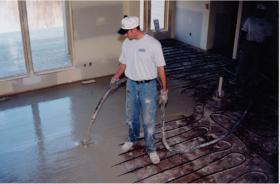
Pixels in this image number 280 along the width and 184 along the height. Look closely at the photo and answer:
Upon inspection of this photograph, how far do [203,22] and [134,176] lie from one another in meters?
4.91

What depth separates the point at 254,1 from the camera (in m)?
6.66

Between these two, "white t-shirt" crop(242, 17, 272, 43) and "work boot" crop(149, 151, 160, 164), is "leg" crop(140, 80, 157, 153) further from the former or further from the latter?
"white t-shirt" crop(242, 17, 272, 43)

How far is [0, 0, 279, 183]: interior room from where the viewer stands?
11.9 feet

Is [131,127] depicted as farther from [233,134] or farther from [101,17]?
[101,17]

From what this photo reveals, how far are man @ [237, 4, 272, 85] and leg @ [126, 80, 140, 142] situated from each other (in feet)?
8.97

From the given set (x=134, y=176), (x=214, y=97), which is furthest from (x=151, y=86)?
Answer: (x=214, y=97)

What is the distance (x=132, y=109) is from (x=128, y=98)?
0.13m

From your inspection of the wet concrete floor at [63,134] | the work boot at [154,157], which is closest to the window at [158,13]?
the wet concrete floor at [63,134]

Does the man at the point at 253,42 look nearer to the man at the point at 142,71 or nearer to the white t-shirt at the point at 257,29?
the white t-shirt at the point at 257,29

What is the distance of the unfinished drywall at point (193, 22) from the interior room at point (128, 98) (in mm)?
29

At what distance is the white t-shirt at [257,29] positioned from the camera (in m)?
5.45

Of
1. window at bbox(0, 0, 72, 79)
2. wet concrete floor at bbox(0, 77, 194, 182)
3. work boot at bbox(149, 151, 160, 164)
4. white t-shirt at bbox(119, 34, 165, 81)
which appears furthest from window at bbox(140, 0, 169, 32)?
work boot at bbox(149, 151, 160, 164)

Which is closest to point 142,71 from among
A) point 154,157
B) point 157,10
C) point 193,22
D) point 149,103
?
point 149,103

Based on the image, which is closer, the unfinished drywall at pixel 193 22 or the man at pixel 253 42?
the man at pixel 253 42
